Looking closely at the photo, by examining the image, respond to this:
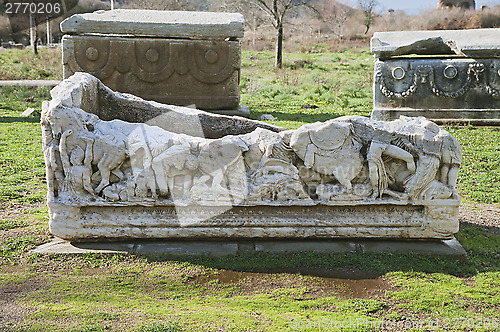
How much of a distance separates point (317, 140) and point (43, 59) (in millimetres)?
16232

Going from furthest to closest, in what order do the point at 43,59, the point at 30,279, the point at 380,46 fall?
the point at 43,59 < the point at 380,46 < the point at 30,279

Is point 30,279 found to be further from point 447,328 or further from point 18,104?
point 18,104

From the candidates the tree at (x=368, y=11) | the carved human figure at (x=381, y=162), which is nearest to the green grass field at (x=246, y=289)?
the carved human figure at (x=381, y=162)

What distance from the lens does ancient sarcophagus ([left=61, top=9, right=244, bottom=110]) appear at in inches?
370

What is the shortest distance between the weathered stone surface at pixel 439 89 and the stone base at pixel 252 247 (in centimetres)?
549

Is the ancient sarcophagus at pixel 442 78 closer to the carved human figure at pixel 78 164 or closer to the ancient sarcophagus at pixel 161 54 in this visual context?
the ancient sarcophagus at pixel 161 54

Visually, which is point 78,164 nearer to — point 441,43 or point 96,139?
point 96,139

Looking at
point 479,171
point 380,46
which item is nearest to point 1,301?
point 479,171

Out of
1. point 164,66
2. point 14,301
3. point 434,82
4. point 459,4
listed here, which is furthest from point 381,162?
point 459,4

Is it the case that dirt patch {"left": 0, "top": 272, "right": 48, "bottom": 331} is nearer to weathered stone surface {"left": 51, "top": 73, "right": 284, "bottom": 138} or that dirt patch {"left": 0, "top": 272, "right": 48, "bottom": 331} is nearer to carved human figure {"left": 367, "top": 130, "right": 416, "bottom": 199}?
weathered stone surface {"left": 51, "top": 73, "right": 284, "bottom": 138}

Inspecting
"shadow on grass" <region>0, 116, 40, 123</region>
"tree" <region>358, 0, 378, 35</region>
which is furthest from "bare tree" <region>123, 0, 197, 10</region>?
"shadow on grass" <region>0, 116, 40, 123</region>

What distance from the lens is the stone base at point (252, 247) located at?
14.2 ft

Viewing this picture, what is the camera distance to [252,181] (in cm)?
429

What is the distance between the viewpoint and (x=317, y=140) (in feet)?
13.9
